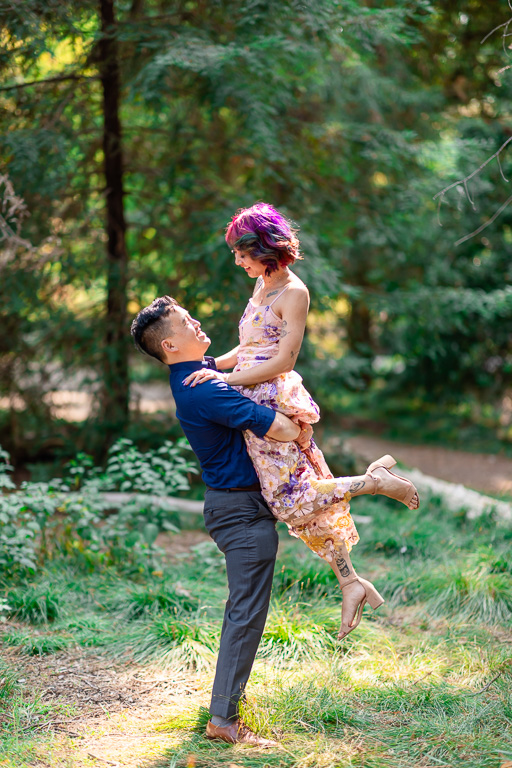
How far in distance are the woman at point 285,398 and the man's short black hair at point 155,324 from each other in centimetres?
22

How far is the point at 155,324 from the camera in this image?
275cm

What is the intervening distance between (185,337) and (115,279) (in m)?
4.02

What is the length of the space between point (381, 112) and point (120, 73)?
4.72 m

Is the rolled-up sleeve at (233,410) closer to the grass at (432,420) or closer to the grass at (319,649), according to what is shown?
the grass at (319,649)

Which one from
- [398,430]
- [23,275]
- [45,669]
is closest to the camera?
[45,669]

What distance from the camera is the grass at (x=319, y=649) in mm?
2732

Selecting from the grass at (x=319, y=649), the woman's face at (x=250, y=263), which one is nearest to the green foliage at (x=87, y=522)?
the grass at (x=319, y=649)

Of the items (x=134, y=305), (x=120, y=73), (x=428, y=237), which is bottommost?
(x=134, y=305)

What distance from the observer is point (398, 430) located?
38.4 ft

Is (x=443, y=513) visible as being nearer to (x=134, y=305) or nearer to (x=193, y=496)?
(x=193, y=496)

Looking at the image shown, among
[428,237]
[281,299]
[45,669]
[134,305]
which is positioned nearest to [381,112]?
[428,237]

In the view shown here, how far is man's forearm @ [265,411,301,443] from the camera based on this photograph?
2652 millimetres

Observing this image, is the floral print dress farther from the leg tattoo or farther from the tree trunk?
the tree trunk

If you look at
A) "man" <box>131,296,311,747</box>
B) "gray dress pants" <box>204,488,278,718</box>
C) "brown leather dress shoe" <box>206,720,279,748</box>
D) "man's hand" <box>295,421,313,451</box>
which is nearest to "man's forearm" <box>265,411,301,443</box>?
"man" <box>131,296,311,747</box>
